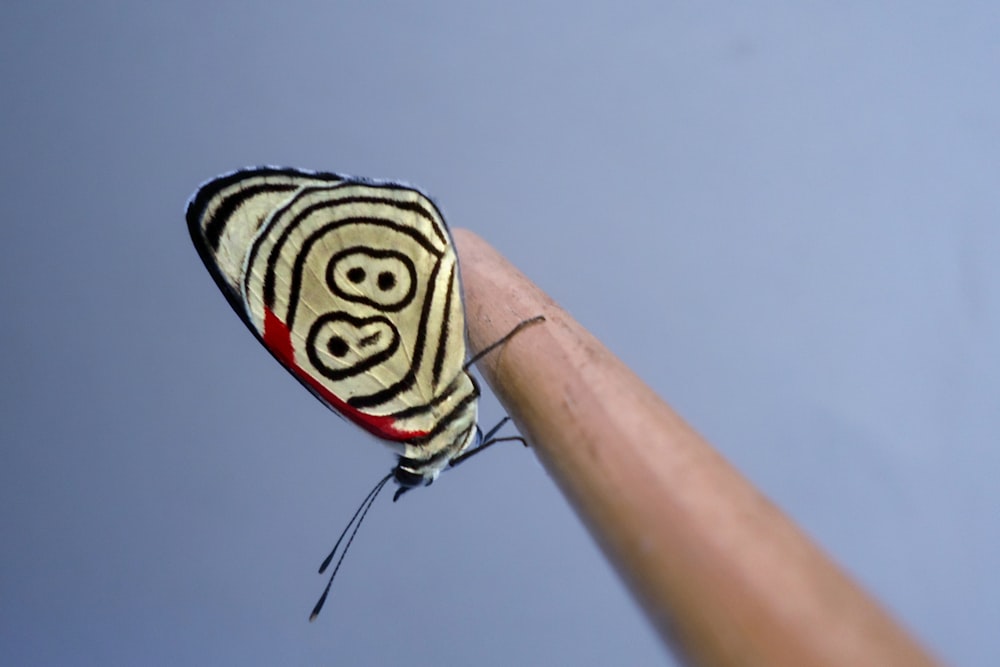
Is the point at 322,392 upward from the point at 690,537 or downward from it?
upward

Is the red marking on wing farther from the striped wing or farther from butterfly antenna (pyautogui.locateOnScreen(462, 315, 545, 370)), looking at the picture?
butterfly antenna (pyautogui.locateOnScreen(462, 315, 545, 370))

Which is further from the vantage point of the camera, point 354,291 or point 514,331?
point 354,291

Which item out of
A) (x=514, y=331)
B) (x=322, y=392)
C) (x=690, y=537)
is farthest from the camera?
(x=322, y=392)

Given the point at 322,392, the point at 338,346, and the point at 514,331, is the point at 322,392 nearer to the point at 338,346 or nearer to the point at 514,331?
the point at 338,346

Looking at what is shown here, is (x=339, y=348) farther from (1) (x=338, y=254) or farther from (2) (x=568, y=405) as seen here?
(2) (x=568, y=405)

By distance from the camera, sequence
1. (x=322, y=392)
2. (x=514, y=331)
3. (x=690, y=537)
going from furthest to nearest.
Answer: (x=322, y=392) → (x=514, y=331) → (x=690, y=537)

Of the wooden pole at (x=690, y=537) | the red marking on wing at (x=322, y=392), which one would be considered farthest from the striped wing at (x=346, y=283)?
the wooden pole at (x=690, y=537)

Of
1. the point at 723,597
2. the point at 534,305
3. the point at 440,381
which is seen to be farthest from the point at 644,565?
the point at 440,381

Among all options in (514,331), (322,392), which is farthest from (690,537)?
(322,392)

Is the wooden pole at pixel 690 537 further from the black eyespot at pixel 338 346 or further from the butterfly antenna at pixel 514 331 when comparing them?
the black eyespot at pixel 338 346
